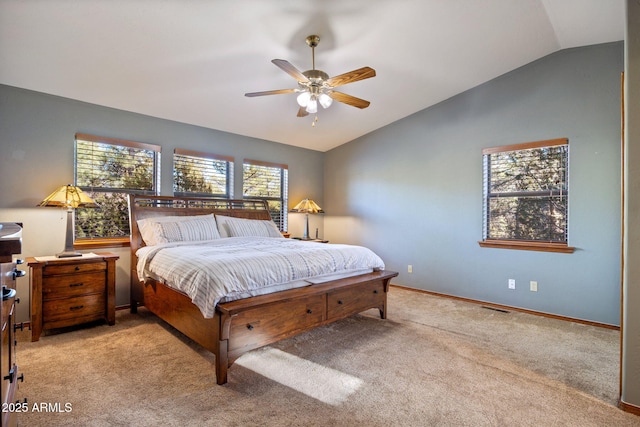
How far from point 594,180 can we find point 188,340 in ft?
14.7

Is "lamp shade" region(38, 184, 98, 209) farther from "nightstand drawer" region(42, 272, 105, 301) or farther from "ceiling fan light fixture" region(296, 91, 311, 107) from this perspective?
"ceiling fan light fixture" region(296, 91, 311, 107)

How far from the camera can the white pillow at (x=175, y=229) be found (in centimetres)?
361

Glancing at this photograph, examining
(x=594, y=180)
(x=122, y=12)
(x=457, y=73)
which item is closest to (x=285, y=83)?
(x=122, y=12)

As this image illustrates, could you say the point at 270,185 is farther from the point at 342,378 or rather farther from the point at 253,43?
the point at 342,378

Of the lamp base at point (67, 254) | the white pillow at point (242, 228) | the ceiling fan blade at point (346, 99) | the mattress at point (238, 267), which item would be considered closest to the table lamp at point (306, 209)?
the white pillow at point (242, 228)

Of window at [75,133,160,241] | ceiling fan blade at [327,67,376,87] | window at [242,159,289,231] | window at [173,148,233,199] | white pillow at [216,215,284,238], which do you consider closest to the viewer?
ceiling fan blade at [327,67,376,87]

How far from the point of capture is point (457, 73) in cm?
399

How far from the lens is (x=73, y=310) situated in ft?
10.3

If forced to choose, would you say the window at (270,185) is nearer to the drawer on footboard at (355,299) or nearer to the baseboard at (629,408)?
the drawer on footboard at (355,299)

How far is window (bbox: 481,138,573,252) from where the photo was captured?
3.82m

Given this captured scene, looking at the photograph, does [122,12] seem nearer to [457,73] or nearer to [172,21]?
[172,21]

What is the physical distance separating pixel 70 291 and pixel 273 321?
6.88 ft

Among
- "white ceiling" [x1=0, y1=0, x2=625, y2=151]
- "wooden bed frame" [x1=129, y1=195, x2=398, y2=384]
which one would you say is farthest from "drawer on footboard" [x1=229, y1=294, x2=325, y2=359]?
"white ceiling" [x1=0, y1=0, x2=625, y2=151]

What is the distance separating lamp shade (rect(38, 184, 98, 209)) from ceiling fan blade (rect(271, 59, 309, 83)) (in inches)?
95.6
